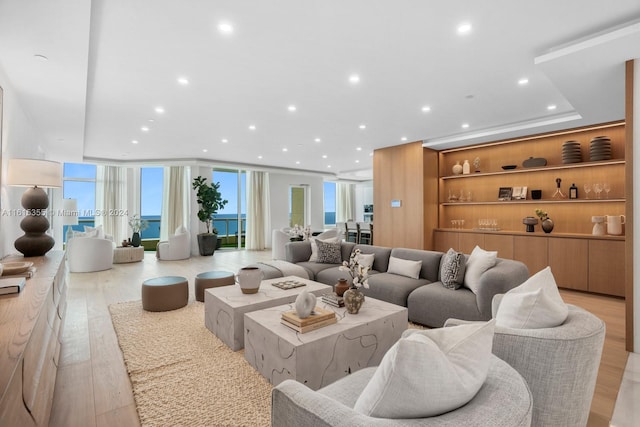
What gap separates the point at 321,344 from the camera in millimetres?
2129

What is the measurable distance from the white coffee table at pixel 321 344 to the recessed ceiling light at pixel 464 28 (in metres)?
2.41

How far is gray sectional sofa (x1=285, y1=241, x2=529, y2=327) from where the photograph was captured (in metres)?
2.92

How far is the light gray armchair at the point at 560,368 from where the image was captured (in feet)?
4.39

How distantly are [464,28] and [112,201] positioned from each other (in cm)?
1030

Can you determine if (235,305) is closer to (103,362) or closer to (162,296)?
(103,362)

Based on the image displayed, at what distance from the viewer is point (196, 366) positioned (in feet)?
8.28

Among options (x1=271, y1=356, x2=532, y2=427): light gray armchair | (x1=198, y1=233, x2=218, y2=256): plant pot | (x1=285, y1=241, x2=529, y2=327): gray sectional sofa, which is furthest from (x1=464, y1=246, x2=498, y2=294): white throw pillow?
(x1=198, y1=233, x2=218, y2=256): plant pot

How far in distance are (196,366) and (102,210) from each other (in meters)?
8.96

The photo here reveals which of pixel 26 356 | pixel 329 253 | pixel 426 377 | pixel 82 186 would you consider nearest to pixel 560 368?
pixel 426 377

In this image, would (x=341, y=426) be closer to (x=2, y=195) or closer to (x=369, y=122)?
(x=2, y=195)

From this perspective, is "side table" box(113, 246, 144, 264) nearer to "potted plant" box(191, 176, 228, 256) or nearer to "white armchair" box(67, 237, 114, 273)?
"white armchair" box(67, 237, 114, 273)

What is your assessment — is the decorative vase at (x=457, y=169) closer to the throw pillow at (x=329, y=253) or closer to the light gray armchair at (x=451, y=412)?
the throw pillow at (x=329, y=253)

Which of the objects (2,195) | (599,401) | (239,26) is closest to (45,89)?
(2,195)

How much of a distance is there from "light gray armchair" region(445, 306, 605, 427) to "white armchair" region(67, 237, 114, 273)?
7440 mm
